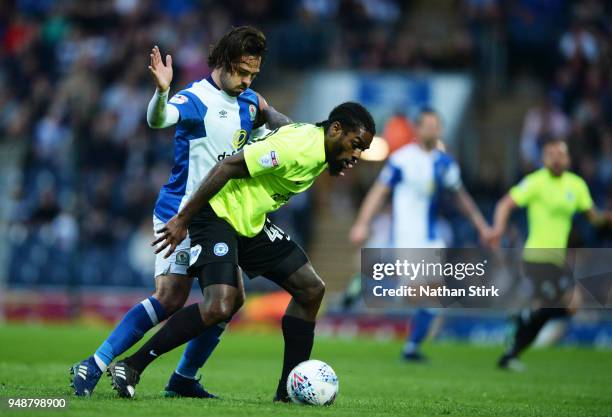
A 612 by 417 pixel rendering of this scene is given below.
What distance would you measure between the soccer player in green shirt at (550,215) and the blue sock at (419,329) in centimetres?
113

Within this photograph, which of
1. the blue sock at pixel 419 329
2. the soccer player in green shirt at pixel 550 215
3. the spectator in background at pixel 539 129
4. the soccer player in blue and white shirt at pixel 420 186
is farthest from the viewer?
the spectator in background at pixel 539 129

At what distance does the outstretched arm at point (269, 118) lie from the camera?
805 centimetres

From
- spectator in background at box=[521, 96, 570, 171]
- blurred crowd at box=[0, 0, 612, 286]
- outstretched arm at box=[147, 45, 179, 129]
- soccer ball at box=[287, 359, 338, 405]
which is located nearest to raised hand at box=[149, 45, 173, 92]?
outstretched arm at box=[147, 45, 179, 129]

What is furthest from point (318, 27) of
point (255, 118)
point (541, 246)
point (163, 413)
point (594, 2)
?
point (163, 413)

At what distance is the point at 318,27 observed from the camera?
2369cm

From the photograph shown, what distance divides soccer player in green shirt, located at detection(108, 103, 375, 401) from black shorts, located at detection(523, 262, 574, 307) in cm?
554

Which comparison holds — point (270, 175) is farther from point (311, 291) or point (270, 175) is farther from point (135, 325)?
point (135, 325)

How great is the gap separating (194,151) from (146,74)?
1694 cm

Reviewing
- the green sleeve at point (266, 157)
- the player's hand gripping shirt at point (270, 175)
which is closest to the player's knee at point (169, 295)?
the player's hand gripping shirt at point (270, 175)

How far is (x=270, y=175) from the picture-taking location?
749cm

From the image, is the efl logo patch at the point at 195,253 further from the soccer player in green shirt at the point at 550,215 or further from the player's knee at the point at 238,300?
the soccer player in green shirt at the point at 550,215

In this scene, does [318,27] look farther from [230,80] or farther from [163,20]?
[230,80]

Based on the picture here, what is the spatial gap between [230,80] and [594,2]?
1578 cm

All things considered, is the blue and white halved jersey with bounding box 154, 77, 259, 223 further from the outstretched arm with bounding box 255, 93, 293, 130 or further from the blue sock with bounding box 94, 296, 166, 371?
the blue sock with bounding box 94, 296, 166, 371
